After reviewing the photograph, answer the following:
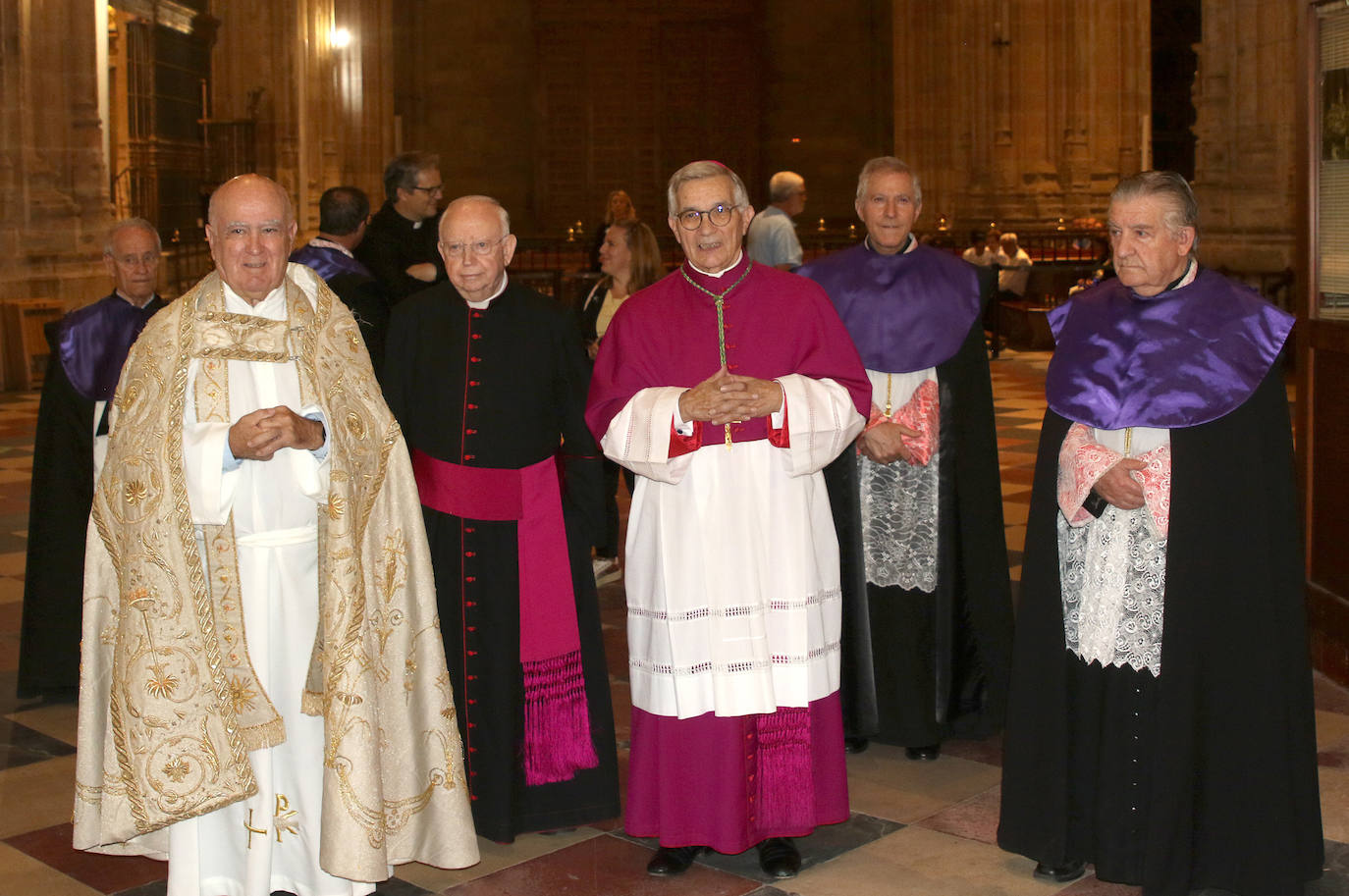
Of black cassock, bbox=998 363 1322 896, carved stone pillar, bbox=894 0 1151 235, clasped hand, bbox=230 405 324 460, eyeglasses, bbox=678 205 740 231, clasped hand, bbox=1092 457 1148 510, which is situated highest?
carved stone pillar, bbox=894 0 1151 235

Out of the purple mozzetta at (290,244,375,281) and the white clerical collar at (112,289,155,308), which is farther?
the white clerical collar at (112,289,155,308)

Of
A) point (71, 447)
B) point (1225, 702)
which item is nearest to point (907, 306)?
point (1225, 702)

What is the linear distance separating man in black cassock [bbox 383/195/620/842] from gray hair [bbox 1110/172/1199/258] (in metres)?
1.41

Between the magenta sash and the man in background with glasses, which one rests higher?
the man in background with glasses

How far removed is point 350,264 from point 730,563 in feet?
6.75

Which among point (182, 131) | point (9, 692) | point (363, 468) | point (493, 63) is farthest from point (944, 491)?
point (493, 63)

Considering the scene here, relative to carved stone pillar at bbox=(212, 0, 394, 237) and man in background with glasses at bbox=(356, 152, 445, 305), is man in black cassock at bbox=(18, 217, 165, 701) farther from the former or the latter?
carved stone pillar at bbox=(212, 0, 394, 237)

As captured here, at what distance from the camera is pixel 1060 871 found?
378 centimetres

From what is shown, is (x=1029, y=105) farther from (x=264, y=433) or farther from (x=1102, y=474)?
(x=264, y=433)

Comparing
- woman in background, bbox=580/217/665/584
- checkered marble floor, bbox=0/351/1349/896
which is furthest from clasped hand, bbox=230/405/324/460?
woman in background, bbox=580/217/665/584

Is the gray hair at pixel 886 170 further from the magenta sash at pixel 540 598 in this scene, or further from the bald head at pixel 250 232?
the bald head at pixel 250 232

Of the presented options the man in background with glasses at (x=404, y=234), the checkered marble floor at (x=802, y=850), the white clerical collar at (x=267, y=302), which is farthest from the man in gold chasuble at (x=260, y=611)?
the man in background with glasses at (x=404, y=234)

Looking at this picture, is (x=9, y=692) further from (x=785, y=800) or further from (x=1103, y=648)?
(x=1103, y=648)

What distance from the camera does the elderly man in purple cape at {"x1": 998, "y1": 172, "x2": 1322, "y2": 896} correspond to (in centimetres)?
359
